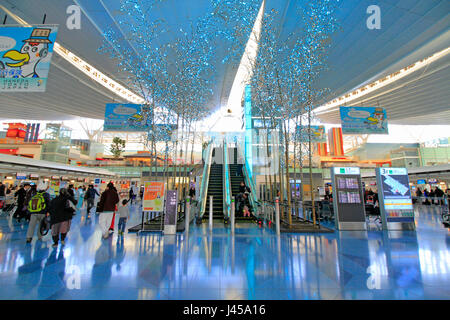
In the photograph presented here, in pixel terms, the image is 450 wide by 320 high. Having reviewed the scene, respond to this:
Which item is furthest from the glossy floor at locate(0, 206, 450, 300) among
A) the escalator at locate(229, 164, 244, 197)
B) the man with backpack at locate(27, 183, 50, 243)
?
the escalator at locate(229, 164, 244, 197)

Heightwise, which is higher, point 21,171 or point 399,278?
point 21,171

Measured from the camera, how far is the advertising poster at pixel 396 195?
7086 mm

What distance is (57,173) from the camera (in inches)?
618

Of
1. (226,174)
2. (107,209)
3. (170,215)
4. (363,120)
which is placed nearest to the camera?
(107,209)

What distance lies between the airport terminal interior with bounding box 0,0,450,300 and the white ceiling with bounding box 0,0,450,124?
7 cm

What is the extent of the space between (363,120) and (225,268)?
11.5 m

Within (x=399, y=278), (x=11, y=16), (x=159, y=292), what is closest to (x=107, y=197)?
(x=159, y=292)

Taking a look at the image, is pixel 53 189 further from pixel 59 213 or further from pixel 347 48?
pixel 347 48

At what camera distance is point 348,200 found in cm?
730

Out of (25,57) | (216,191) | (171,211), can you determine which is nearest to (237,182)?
(216,191)

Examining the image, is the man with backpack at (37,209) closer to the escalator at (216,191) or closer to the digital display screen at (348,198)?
the escalator at (216,191)

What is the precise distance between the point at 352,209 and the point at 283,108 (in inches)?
158

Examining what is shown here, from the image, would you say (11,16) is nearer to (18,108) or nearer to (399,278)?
(399,278)

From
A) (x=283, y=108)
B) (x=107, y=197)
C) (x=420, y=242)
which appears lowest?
(x=420, y=242)
